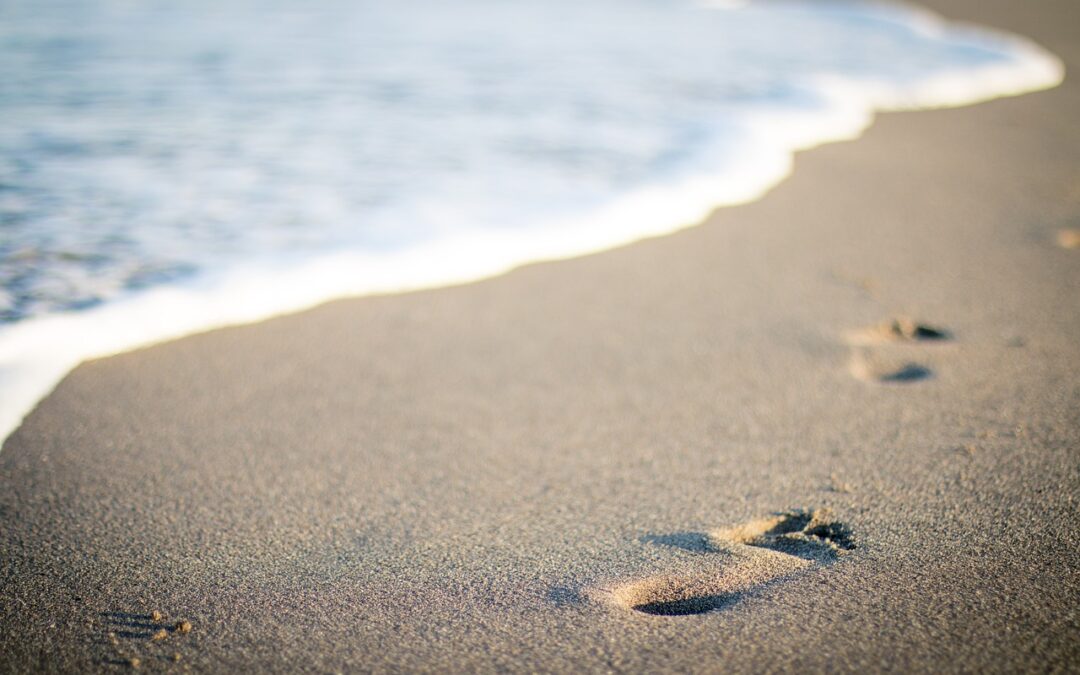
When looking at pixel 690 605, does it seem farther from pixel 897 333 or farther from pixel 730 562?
pixel 897 333

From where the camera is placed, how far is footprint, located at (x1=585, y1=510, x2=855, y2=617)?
155 centimetres

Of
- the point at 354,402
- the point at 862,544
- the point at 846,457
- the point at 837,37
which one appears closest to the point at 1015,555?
the point at 862,544

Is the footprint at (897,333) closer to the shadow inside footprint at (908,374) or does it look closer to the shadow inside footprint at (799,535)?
the shadow inside footprint at (908,374)

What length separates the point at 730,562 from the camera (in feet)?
5.38

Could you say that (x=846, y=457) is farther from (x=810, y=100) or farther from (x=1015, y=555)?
(x=810, y=100)

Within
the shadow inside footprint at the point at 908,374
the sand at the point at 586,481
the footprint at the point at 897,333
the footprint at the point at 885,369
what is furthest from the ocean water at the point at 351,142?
the shadow inside footprint at the point at 908,374

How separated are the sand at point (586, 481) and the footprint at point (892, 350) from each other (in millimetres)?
14

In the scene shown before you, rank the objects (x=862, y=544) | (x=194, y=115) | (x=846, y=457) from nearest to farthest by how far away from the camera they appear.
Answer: (x=862, y=544), (x=846, y=457), (x=194, y=115)

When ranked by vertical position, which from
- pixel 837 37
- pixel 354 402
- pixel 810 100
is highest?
pixel 837 37

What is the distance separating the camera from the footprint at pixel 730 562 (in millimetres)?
A: 1553

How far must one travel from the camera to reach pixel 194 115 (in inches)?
199

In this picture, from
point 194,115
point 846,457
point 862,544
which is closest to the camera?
point 862,544

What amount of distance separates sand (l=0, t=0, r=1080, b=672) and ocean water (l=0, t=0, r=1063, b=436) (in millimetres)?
282

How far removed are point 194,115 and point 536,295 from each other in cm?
336
